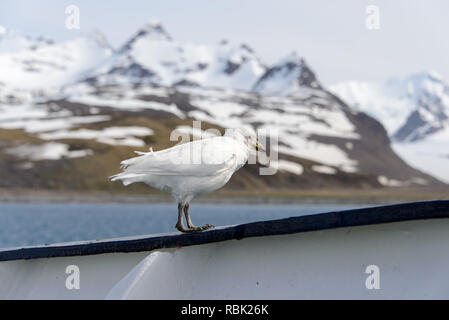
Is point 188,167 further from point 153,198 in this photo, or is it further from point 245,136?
point 153,198

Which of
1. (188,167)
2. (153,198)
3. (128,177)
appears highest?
(153,198)

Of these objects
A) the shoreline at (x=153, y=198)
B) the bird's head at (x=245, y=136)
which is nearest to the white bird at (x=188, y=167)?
the bird's head at (x=245, y=136)

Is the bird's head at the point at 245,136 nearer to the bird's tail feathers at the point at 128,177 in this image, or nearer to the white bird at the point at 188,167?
the white bird at the point at 188,167

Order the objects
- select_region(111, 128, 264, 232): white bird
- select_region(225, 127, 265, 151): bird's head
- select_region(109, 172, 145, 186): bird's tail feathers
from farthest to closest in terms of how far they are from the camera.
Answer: select_region(225, 127, 265, 151): bird's head → select_region(111, 128, 264, 232): white bird → select_region(109, 172, 145, 186): bird's tail feathers

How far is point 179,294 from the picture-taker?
8273mm

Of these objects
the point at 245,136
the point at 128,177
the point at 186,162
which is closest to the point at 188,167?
the point at 186,162

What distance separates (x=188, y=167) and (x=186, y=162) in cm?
8

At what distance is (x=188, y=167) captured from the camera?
31.4 ft

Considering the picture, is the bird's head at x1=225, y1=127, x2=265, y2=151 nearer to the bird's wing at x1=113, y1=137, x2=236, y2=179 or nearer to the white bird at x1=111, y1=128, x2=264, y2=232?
the white bird at x1=111, y1=128, x2=264, y2=232

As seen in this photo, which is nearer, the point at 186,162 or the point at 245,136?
the point at 186,162

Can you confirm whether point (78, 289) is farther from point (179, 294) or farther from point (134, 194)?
point (134, 194)

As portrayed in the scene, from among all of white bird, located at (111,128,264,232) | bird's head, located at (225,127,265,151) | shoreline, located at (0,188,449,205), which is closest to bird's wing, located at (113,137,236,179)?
white bird, located at (111,128,264,232)

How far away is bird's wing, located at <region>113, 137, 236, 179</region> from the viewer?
31.3 ft
